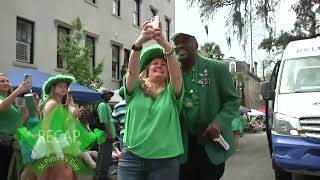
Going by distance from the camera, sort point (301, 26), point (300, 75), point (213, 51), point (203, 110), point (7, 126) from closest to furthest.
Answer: point (203, 110), point (7, 126), point (300, 75), point (301, 26), point (213, 51)

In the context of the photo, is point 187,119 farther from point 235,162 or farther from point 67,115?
point 235,162

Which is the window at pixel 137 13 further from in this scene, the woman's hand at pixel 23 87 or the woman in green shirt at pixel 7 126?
the woman's hand at pixel 23 87

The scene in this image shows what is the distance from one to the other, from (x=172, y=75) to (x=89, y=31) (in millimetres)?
20195

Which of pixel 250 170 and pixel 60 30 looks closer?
pixel 250 170

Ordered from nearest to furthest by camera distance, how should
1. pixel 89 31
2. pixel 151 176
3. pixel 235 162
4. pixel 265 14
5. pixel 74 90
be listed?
1. pixel 151 176
2. pixel 74 90
3. pixel 235 162
4. pixel 265 14
5. pixel 89 31

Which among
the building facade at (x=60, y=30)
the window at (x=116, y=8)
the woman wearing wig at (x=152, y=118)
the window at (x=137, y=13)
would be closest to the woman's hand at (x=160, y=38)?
the woman wearing wig at (x=152, y=118)

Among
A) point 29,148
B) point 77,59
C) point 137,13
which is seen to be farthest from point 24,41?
point 29,148

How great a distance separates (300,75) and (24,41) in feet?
39.4

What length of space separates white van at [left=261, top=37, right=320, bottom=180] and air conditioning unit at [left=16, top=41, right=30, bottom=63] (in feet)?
36.6

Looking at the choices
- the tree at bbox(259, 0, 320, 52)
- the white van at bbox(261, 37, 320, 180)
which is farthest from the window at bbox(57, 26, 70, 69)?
the white van at bbox(261, 37, 320, 180)

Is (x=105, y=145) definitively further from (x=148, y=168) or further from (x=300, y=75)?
(x=148, y=168)

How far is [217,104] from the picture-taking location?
160 inches

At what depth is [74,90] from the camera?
13703 mm

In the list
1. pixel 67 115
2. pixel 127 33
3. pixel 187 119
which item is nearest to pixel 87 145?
pixel 67 115
